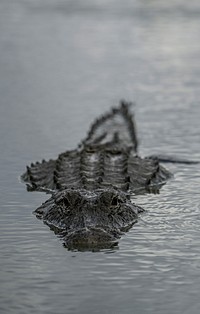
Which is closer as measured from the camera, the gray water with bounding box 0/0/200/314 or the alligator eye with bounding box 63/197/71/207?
the gray water with bounding box 0/0/200/314

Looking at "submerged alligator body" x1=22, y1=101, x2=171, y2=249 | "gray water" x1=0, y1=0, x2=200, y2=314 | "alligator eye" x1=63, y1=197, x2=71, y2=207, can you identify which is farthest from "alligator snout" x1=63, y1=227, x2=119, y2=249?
"alligator eye" x1=63, y1=197, x2=71, y2=207

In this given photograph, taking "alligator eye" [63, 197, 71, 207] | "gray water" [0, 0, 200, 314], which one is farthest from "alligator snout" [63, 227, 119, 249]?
"alligator eye" [63, 197, 71, 207]

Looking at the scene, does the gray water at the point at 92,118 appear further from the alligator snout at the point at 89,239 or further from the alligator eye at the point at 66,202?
the alligator eye at the point at 66,202

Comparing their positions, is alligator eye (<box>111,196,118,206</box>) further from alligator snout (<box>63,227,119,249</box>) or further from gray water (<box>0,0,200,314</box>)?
alligator snout (<box>63,227,119,249</box>)

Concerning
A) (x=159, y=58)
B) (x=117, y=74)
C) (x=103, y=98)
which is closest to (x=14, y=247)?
(x=103, y=98)

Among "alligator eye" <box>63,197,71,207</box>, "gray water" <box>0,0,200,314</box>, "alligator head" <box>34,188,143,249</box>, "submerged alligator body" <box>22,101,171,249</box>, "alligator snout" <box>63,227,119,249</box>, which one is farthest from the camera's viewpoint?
"alligator eye" <box>63,197,71,207</box>

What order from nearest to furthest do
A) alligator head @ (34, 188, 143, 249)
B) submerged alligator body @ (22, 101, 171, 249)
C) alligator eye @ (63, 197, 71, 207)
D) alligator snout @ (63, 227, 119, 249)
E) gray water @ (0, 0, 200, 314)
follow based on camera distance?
gray water @ (0, 0, 200, 314)
alligator snout @ (63, 227, 119, 249)
alligator head @ (34, 188, 143, 249)
submerged alligator body @ (22, 101, 171, 249)
alligator eye @ (63, 197, 71, 207)

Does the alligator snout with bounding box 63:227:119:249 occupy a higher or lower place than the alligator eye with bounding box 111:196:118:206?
lower
